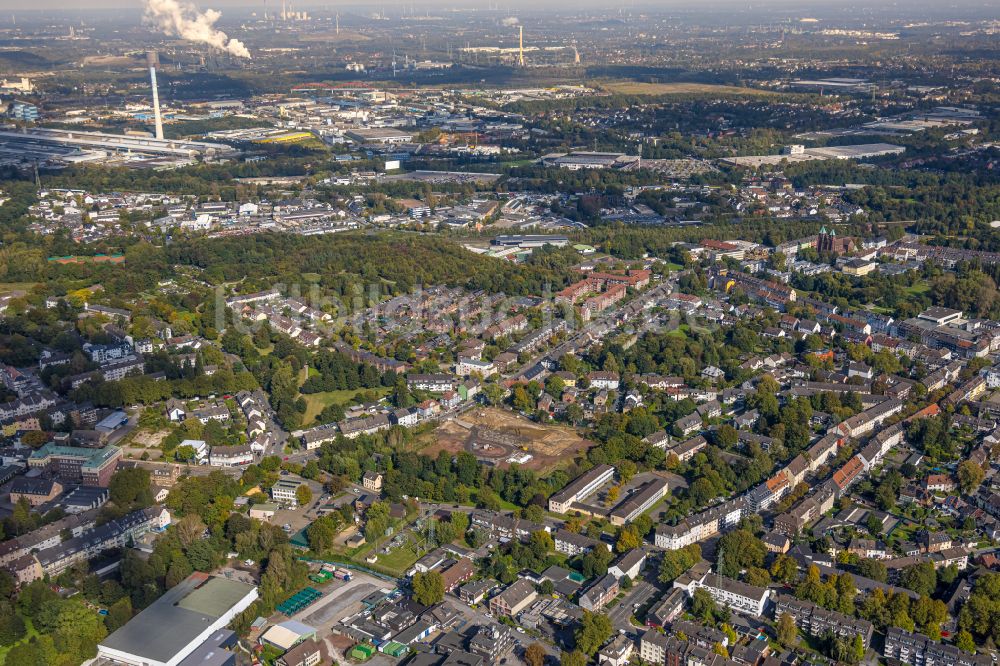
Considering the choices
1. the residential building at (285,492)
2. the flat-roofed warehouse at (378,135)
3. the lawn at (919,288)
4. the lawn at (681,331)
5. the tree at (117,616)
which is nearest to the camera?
the tree at (117,616)

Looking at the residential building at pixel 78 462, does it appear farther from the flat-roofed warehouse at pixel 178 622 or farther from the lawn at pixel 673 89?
the lawn at pixel 673 89

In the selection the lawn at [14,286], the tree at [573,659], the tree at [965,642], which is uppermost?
the lawn at [14,286]

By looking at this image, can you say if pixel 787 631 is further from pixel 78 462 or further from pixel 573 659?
pixel 78 462

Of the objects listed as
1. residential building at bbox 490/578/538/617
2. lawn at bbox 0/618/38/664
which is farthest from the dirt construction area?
lawn at bbox 0/618/38/664

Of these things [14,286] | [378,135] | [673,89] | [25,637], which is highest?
[673,89]

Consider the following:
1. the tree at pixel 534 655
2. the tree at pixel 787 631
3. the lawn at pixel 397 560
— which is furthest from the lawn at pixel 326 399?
the tree at pixel 787 631


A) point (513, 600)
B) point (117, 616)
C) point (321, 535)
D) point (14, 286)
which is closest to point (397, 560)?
point (321, 535)
